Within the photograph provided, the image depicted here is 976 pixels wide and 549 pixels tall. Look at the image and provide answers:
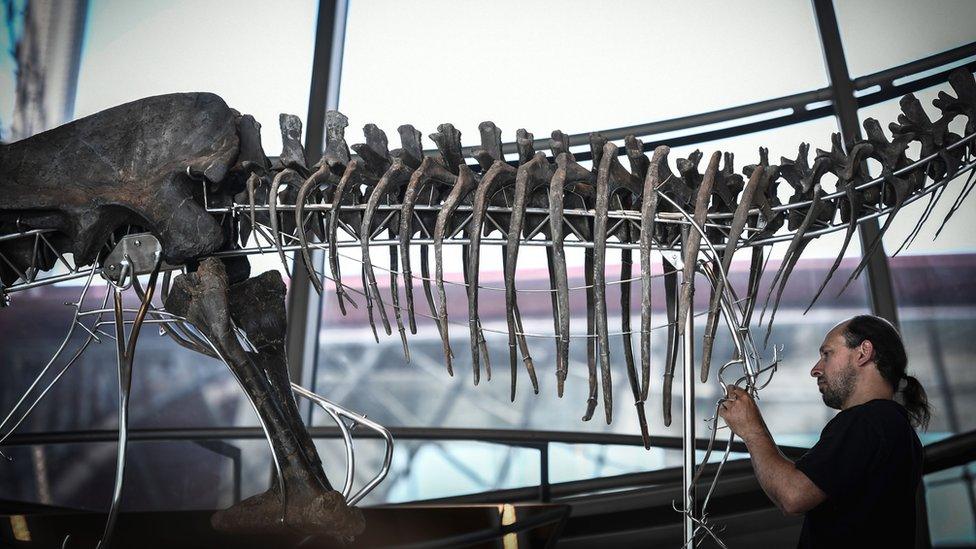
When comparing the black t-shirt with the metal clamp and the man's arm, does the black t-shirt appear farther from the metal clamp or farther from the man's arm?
the metal clamp

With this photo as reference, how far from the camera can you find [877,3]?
6.46 metres

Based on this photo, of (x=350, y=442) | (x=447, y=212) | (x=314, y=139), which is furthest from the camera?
(x=314, y=139)

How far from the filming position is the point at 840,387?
99.8 inches

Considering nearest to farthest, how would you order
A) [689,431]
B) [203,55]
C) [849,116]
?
[689,431] → [849,116] → [203,55]

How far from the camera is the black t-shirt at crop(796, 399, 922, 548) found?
2283mm

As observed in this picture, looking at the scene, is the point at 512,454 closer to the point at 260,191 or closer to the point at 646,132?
the point at 646,132

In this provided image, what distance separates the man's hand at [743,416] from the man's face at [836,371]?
0.84 feet

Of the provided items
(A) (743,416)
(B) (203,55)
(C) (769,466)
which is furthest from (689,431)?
(B) (203,55)

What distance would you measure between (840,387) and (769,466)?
1.36ft

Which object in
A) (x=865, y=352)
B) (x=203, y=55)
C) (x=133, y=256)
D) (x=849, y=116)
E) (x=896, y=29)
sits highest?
(x=203, y=55)

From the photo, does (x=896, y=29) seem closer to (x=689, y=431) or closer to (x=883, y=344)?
(x=883, y=344)

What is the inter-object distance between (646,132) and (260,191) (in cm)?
392

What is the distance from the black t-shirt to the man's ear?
0.19 meters

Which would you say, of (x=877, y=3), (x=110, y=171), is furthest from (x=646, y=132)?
(x=110, y=171)
